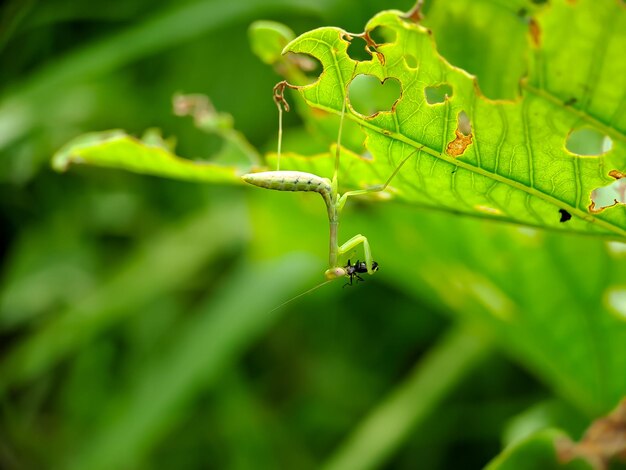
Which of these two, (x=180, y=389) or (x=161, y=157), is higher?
(x=161, y=157)

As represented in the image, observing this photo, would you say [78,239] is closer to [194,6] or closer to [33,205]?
[33,205]

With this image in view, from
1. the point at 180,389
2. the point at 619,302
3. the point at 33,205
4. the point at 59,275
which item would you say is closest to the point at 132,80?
the point at 33,205

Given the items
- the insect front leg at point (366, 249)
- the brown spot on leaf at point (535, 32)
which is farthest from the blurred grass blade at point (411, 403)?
the brown spot on leaf at point (535, 32)

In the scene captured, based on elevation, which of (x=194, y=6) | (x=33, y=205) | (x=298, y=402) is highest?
(x=194, y=6)

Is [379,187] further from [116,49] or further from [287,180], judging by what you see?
[116,49]

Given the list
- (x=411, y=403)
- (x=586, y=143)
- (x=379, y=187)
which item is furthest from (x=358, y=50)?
(x=379, y=187)

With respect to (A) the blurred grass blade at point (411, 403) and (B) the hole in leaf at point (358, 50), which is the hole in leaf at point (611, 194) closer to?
(B) the hole in leaf at point (358, 50)

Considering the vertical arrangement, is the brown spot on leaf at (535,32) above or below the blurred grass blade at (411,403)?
above
